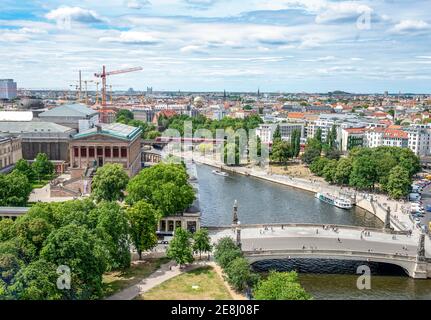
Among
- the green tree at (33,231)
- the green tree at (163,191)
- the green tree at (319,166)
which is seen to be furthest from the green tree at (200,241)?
the green tree at (319,166)

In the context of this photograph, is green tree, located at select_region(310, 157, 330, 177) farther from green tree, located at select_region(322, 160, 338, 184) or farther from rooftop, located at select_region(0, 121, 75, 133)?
rooftop, located at select_region(0, 121, 75, 133)

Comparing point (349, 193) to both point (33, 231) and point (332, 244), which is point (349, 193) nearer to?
point (332, 244)

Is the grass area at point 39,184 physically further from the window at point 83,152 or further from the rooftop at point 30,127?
the rooftop at point 30,127

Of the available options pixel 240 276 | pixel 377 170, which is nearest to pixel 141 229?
pixel 240 276

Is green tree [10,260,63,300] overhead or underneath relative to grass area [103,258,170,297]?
overhead

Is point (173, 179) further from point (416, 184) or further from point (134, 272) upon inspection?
point (416, 184)

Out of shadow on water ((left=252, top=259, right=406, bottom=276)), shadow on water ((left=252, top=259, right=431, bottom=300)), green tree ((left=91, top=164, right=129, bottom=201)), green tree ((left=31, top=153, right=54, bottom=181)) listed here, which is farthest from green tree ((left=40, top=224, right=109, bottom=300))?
green tree ((left=31, top=153, right=54, bottom=181))

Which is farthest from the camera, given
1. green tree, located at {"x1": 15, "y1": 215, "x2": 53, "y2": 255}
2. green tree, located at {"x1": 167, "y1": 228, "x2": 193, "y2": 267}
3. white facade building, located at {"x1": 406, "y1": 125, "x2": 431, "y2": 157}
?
white facade building, located at {"x1": 406, "y1": 125, "x2": 431, "y2": 157}
